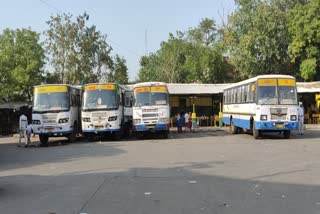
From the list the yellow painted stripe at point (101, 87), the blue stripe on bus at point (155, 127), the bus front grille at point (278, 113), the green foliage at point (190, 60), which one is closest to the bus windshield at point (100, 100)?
the yellow painted stripe at point (101, 87)

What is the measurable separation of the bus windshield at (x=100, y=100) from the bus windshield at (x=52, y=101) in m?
1.06

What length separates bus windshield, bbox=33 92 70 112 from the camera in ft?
84.1

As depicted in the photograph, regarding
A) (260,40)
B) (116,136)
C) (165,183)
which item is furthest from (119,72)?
(165,183)

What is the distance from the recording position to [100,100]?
85.4ft

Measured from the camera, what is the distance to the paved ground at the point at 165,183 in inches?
330

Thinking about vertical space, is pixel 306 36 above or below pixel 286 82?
above

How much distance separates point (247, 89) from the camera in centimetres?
2562

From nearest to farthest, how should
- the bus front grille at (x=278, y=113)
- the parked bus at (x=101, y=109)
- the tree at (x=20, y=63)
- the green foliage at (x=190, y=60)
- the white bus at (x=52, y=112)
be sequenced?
the bus front grille at (x=278, y=113) → the white bus at (x=52, y=112) → the parked bus at (x=101, y=109) → the tree at (x=20, y=63) → the green foliage at (x=190, y=60)

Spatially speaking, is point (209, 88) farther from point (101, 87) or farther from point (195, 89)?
point (101, 87)

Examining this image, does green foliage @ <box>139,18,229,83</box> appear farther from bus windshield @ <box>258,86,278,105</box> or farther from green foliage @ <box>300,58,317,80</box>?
bus windshield @ <box>258,86,278,105</box>

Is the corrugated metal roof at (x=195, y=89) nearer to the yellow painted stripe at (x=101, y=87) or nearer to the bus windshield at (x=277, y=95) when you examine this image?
the yellow painted stripe at (x=101, y=87)

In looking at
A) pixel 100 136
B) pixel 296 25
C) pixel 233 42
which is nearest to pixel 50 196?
pixel 100 136

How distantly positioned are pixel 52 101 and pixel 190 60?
33.6 meters

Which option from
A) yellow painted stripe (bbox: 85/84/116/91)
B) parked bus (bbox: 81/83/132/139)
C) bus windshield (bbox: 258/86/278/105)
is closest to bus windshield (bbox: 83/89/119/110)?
parked bus (bbox: 81/83/132/139)
